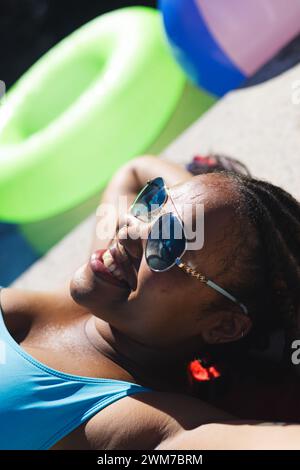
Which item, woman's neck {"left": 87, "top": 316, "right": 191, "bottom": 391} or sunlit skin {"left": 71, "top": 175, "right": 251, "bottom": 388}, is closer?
sunlit skin {"left": 71, "top": 175, "right": 251, "bottom": 388}

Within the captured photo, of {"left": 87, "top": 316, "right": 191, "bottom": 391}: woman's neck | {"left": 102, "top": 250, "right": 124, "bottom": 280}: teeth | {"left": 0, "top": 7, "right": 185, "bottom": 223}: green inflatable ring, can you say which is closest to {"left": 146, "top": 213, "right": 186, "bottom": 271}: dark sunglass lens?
{"left": 102, "top": 250, "right": 124, "bottom": 280}: teeth

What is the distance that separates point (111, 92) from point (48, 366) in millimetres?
2029

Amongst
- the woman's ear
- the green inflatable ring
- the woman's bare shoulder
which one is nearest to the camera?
the woman's bare shoulder

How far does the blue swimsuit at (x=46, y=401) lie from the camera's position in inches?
55.6

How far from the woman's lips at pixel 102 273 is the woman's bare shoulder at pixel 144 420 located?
0.29 meters

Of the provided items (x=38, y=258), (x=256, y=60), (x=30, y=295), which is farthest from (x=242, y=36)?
(x=30, y=295)

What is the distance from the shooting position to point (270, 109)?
2.61 m

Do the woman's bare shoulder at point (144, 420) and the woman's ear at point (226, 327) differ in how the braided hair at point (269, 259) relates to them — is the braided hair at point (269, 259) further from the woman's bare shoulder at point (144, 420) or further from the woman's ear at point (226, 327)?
the woman's bare shoulder at point (144, 420)

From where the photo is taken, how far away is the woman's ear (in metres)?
1.45

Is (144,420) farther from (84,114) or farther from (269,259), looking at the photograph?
(84,114)

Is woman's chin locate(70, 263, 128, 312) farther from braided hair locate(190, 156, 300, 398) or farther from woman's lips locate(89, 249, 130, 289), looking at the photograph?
braided hair locate(190, 156, 300, 398)

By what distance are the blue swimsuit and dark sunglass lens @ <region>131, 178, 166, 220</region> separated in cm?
45

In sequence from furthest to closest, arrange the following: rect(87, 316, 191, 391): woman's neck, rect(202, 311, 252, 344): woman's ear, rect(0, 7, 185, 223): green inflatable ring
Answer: rect(0, 7, 185, 223): green inflatable ring → rect(87, 316, 191, 391): woman's neck → rect(202, 311, 252, 344): woman's ear
